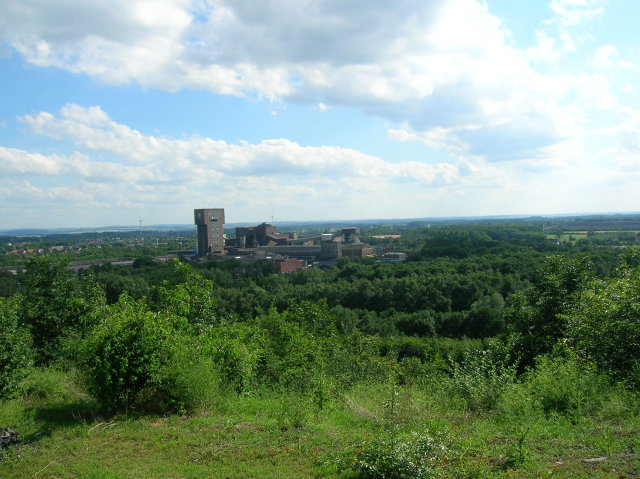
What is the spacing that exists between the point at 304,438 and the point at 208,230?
103m

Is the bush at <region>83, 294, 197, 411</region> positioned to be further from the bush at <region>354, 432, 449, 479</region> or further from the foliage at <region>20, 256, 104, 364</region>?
the foliage at <region>20, 256, 104, 364</region>

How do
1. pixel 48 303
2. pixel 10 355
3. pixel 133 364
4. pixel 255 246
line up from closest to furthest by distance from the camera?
pixel 133 364 < pixel 10 355 < pixel 48 303 < pixel 255 246

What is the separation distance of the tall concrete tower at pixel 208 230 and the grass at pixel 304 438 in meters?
99.6

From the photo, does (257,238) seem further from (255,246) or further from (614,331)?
(614,331)

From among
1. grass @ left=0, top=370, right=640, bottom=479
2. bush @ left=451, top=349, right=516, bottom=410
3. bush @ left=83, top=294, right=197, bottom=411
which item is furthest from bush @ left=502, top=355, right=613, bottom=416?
bush @ left=83, top=294, right=197, bottom=411

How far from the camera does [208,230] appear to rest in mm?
106875

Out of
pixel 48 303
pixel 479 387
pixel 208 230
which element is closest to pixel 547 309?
pixel 479 387

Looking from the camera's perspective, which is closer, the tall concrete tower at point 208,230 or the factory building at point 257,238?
the tall concrete tower at point 208,230

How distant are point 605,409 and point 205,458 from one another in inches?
245

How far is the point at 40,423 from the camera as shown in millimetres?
7754

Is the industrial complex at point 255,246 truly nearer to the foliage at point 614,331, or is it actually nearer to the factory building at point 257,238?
the factory building at point 257,238

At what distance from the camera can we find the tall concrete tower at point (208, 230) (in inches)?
4188

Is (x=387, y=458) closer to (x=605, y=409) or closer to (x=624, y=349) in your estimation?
(x=605, y=409)

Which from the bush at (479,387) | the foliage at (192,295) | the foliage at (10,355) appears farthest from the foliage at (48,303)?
the bush at (479,387)
